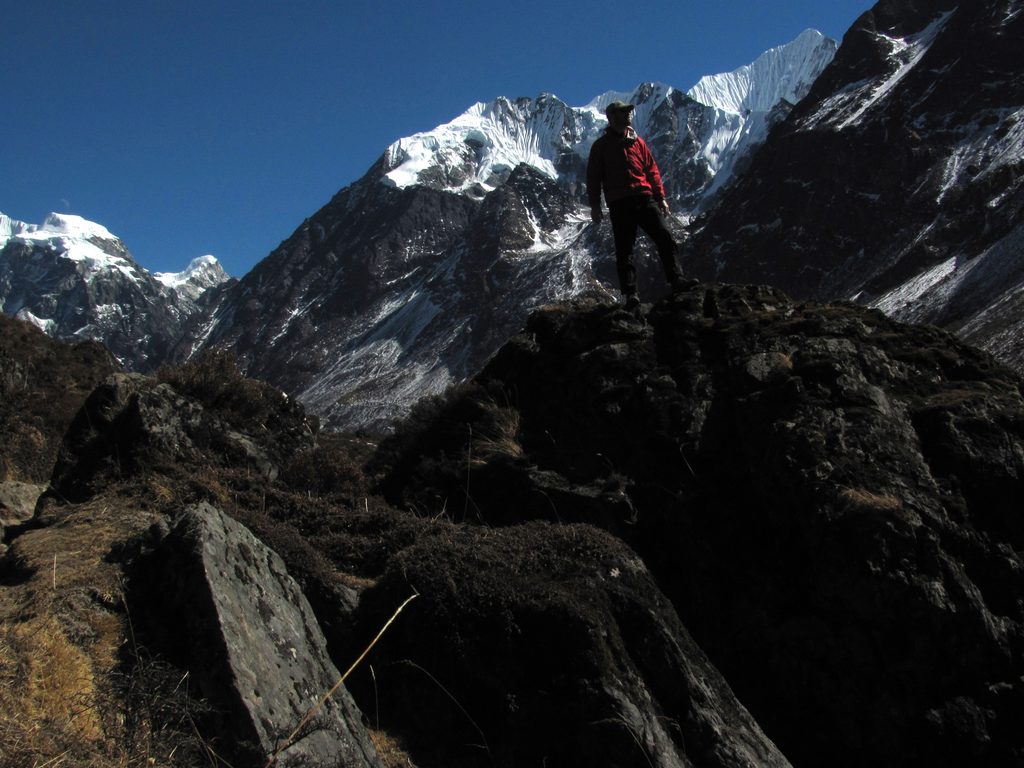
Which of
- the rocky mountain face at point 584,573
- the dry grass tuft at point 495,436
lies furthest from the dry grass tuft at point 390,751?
the dry grass tuft at point 495,436

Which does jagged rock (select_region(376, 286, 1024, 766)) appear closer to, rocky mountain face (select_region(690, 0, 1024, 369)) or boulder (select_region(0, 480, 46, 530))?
boulder (select_region(0, 480, 46, 530))

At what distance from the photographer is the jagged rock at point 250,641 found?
4004 mm

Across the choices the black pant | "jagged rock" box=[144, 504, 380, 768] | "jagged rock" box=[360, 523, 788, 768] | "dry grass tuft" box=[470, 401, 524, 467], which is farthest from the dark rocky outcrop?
"jagged rock" box=[360, 523, 788, 768]

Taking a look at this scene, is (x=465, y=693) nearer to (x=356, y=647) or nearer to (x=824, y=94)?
(x=356, y=647)

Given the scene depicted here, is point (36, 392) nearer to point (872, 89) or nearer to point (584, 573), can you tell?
point (584, 573)

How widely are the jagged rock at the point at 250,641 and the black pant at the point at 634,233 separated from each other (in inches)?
210

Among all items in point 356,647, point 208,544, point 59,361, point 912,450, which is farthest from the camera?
point 59,361

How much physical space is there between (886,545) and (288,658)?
12.2 feet

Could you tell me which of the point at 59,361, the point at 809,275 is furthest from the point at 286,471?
the point at 809,275

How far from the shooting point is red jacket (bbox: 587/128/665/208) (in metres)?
9.23

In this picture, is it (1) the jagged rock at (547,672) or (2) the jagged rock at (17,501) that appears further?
(2) the jagged rock at (17,501)

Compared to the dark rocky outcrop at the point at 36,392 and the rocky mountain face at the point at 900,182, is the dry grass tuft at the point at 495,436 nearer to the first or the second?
the dark rocky outcrop at the point at 36,392

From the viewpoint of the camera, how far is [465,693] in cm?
488

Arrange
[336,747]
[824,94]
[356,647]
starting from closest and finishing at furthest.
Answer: [336,747] → [356,647] → [824,94]
